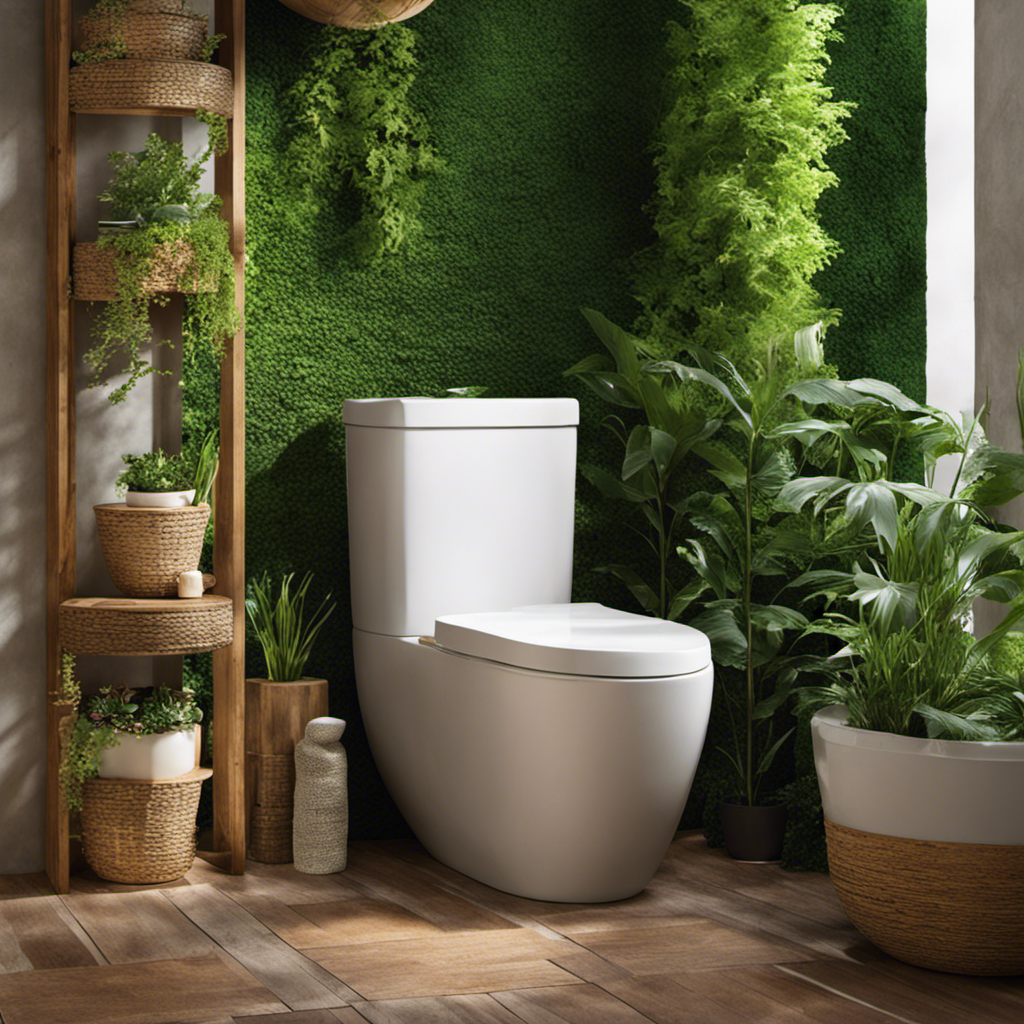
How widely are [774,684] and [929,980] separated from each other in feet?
3.84

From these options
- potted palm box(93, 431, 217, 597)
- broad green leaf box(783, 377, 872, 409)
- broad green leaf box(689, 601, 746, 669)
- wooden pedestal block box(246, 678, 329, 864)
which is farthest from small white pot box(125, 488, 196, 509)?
broad green leaf box(783, 377, 872, 409)

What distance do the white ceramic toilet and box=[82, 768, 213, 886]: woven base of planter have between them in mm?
471

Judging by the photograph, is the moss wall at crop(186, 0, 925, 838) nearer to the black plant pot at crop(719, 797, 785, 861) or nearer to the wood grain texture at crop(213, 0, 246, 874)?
the wood grain texture at crop(213, 0, 246, 874)

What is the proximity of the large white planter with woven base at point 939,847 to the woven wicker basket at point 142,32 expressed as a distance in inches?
71.5

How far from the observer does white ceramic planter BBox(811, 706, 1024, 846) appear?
2.19 meters

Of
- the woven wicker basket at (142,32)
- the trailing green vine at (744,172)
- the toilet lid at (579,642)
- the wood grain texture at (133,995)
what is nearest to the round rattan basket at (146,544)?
the toilet lid at (579,642)

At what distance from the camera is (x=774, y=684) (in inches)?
132

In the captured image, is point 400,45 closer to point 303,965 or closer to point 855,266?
point 855,266

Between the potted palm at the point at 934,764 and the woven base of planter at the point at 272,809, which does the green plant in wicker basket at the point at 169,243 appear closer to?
the woven base of planter at the point at 272,809

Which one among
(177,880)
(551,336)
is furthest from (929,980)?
(551,336)

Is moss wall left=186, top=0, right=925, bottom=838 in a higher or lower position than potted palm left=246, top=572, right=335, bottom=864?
higher

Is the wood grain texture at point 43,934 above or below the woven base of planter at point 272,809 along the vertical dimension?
below

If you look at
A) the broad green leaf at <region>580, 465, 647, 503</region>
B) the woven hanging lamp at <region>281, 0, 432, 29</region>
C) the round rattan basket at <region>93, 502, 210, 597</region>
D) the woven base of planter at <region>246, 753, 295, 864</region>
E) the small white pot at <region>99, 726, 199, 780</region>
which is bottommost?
the woven base of planter at <region>246, 753, 295, 864</region>

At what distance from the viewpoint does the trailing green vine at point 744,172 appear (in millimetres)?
3191
